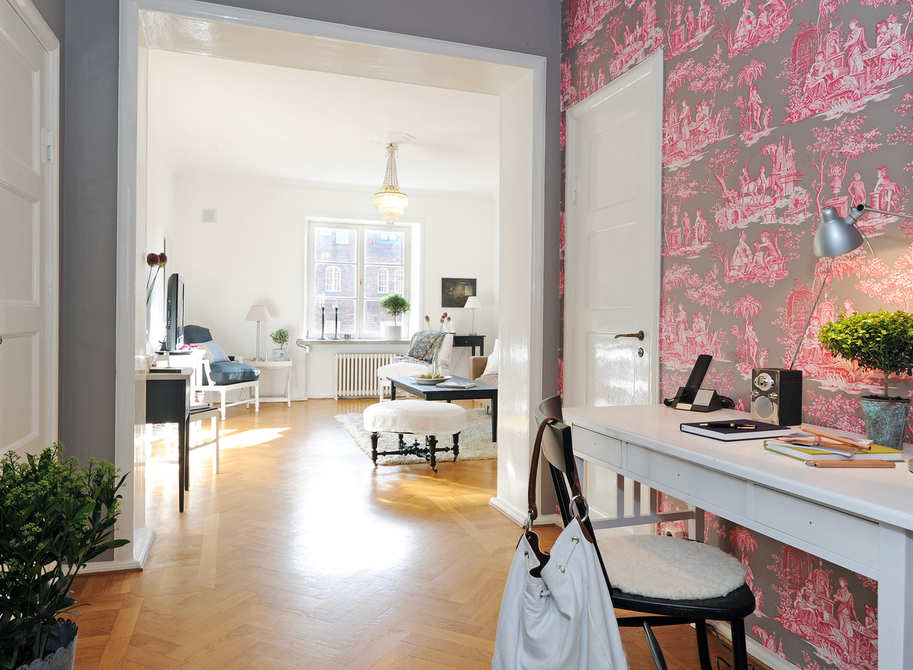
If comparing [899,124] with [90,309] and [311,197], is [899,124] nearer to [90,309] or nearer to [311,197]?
[90,309]

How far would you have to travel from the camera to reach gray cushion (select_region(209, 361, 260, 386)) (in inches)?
251

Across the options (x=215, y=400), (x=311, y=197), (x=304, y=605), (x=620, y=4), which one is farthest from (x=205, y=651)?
(x=311, y=197)

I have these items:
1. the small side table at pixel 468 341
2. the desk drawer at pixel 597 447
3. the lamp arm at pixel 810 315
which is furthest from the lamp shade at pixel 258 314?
the lamp arm at pixel 810 315

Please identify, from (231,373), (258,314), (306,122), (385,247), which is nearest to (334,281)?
(385,247)

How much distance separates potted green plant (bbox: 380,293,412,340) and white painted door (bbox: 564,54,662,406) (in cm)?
512

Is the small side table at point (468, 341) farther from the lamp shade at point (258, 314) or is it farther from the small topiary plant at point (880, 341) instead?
the small topiary plant at point (880, 341)

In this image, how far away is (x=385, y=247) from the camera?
8500mm

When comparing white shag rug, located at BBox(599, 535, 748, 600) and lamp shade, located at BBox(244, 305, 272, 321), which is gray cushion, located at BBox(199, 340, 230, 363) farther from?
white shag rug, located at BBox(599, 535, 748, 600)

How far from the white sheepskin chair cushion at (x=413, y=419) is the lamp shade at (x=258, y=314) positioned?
3.37 m

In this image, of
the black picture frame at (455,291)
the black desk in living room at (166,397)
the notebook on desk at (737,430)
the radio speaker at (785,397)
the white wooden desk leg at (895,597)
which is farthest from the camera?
the black picture frame at (455,291)

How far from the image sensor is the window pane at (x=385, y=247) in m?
8.42

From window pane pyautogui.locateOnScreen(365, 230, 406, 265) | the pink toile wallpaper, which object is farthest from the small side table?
the pink toile wallpaper

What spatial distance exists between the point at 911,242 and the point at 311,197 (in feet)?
23.9

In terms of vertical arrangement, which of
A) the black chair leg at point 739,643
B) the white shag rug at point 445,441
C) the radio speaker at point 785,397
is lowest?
the white shag rug at point 445,441
